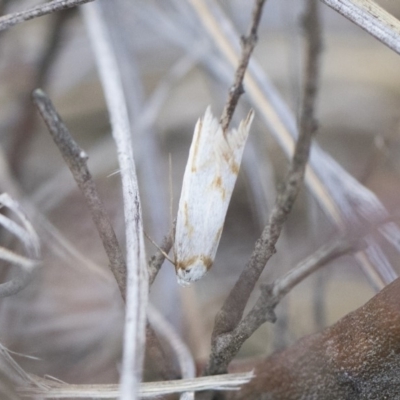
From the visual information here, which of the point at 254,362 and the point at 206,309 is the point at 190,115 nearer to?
the point at 206,309

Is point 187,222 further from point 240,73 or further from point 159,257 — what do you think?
point 240,73

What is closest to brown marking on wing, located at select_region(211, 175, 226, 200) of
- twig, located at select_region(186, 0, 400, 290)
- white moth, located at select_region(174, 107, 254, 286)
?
white moth, located at select_region(174, 107, 254, 286)

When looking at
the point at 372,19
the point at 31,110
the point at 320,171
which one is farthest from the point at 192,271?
the point at 31,110

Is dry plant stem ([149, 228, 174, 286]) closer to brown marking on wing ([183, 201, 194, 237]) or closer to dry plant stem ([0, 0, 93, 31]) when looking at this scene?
brown marking on wing ([183, 201, 194, 237])

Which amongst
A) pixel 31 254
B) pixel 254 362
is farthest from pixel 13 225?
pixel 254 362

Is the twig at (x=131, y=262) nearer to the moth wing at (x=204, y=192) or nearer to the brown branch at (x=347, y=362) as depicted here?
the moth wing at (x=204, y=192)
